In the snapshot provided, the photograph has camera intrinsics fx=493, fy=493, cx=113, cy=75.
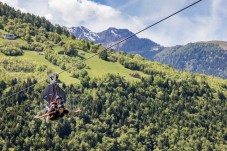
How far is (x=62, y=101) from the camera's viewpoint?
40750mm

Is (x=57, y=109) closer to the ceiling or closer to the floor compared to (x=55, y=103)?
closer to the floor

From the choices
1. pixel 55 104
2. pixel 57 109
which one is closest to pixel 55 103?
pixel 55 104

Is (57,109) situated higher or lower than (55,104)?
lower

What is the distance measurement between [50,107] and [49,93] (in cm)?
253

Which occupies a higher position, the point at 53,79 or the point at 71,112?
the point at 53,79

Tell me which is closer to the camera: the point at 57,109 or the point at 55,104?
the point at 57,109

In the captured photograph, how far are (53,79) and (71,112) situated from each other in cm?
314

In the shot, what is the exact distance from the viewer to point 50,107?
41.2 meters

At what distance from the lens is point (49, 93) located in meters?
43.4

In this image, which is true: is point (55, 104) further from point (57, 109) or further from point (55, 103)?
point (57, 109)

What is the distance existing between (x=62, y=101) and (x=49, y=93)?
10.1ft

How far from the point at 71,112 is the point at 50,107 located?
1806 mm

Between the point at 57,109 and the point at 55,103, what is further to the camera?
the point at 55,103

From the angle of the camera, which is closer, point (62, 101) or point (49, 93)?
point (62, 101)
